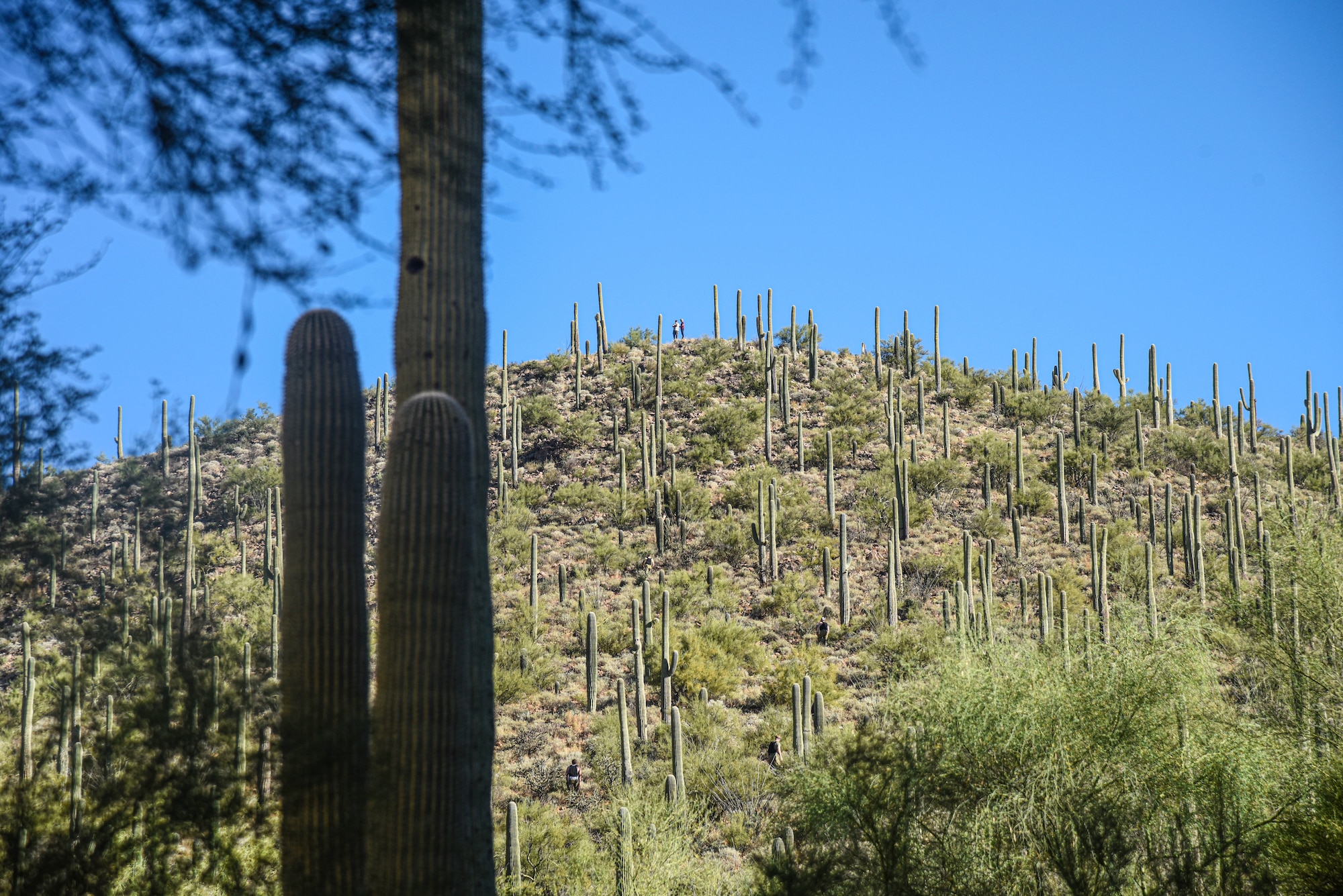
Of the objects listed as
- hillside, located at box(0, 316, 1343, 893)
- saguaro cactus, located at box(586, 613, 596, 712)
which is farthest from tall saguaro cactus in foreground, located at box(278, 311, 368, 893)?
saguaro cactus, located at box(586, 613, 596, 712)

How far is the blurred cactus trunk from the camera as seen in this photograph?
436 cm

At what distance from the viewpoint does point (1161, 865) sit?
10.3 meters

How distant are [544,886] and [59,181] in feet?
35.6

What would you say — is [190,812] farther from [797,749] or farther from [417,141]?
[797,749]

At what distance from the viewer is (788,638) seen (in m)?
20.4

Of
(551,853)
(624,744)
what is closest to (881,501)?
(624,744)

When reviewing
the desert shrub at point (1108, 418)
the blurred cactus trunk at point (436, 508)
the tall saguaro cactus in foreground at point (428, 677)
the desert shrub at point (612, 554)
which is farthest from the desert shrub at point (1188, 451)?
the tall saguaro cactus in foreground at point (428, 677)

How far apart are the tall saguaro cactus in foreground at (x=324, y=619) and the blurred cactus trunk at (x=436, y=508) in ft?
0.55

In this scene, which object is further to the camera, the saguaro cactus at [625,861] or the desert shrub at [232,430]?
the desert shrub at [232,430]

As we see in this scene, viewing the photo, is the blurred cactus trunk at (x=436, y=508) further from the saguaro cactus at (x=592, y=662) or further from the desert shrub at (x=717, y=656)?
the desert shrub at (x=717, y=656)

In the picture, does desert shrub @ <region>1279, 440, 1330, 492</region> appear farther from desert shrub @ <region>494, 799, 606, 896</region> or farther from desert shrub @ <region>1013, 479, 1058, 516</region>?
desert shrub @ <region>494, 799, 606, 896</region>

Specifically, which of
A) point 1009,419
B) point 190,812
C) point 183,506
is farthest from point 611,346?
point 190,812

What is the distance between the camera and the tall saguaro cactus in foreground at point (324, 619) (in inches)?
175

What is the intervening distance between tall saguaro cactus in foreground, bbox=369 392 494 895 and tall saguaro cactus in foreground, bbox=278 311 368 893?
0.54ft
